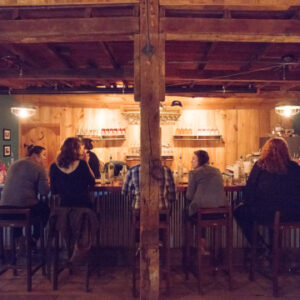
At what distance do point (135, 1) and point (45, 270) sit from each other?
3.34 metres

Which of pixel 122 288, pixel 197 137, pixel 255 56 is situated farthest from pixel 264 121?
pixel 122 288

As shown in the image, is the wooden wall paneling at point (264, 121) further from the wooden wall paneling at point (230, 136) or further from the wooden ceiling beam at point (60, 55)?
the wooden ceiling beam at point (60, 55)

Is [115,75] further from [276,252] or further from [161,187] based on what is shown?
[276,252]

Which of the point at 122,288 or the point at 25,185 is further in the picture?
the point at 25,185

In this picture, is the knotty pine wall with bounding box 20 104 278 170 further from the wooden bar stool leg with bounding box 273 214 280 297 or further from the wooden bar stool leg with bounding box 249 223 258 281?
the wooden bar stool leg with bounding box 273 214 280 297

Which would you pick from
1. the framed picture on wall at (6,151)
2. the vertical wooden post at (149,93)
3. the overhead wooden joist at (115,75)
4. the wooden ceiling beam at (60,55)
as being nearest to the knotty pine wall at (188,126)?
the framed picture on wall at (6,151)

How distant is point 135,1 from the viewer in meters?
2.99

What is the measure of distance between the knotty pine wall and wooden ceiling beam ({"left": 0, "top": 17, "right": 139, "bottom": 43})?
16.6 ft

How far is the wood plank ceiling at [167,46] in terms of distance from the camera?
302 centimetres

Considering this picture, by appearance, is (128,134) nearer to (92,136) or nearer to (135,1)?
(92,136)

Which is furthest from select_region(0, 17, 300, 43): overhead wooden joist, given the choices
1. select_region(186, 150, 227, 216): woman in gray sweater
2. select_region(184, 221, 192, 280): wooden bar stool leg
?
select_region(184, 221, 192, 280): wooden bar stool leg

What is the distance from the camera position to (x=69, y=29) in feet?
9.96

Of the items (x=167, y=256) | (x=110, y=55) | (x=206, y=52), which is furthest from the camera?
(x=110, y=55)

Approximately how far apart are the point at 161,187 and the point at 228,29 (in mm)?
1791
